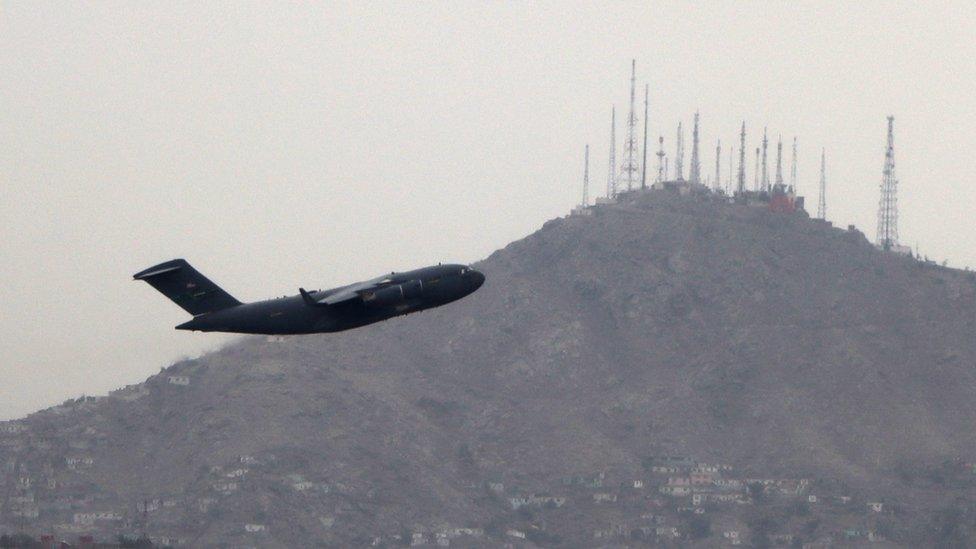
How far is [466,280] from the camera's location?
418ft

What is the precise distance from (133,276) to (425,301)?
17049mm

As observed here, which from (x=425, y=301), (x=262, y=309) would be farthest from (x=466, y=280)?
(x=262, y=309)

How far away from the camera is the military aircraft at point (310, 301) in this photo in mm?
123938

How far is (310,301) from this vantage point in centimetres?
12438

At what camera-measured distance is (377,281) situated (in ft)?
411

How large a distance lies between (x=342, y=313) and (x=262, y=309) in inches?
193

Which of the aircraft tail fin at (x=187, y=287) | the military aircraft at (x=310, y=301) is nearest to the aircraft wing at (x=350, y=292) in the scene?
the military aircraft at (x=310, y=301)

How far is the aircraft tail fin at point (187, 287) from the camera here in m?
126

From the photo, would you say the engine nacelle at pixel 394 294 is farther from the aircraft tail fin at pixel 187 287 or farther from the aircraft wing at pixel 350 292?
the aircraft tail fin at pixel 187 287

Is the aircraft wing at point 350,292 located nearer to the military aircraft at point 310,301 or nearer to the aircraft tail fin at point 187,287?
the military aircraft at point 310,301

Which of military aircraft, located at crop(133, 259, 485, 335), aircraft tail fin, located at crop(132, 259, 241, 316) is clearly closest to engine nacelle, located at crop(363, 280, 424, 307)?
military aircraft, located at crop(133, 259, 485, 335)

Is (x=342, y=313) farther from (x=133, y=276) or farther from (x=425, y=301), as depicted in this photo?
(x=133, y=276)

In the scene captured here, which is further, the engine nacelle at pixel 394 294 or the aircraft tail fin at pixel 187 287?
the aircraft tail fin at pixel 187 287

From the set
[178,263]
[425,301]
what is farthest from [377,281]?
[178,263]
